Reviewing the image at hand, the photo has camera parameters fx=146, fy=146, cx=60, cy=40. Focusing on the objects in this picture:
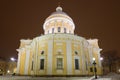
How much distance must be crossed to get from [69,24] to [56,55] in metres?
12.2

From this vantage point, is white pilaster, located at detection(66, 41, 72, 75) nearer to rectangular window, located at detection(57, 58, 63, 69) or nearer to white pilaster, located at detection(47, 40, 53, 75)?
rectangular window, located at detection(57, 58, 63, 69)

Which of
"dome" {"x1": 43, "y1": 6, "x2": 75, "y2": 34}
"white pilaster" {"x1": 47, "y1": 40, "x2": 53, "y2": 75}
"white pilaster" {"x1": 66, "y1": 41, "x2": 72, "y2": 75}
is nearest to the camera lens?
"white pilaster" {"x1": 47, "y1": 40, "x2": 53, "y2": 75}

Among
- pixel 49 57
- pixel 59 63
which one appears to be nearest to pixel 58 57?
pixel 59 63

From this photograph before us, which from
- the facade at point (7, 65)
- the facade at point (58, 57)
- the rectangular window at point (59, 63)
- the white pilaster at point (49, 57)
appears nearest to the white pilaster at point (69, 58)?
the facade at point (58, 57)

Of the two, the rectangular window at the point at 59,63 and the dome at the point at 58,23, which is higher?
the dome at the point at 58,23

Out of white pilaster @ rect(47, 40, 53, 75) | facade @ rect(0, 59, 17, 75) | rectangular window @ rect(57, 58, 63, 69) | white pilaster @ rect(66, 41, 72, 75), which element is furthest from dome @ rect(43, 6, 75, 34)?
facade @ rect(0, 59, 17, 75)

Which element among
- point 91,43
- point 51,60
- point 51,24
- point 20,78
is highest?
point 51,24

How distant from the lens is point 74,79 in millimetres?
22203

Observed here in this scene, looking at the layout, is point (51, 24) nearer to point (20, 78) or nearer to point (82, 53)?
point (82, 53)

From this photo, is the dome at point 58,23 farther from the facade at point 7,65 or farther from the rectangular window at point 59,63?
the facade at point 7,65

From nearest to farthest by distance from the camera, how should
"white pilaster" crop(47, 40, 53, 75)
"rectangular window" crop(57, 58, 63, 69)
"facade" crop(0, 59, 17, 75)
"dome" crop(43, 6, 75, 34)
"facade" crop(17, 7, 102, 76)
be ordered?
"white pilaster" crop(47, 40, 53, 75) < "facade" crop(17, 7, 102, 76) < "rectangular window" crop(57, 58, 63, 69) < "dome" crop(43, 6, 75, 34) < "facade" crop(0, 59, 17, 75)

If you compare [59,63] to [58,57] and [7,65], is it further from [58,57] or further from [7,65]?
[7,65]

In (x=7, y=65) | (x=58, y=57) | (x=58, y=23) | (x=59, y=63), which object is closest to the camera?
(x=59, y=63)

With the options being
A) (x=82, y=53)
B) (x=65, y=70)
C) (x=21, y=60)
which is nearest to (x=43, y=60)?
(x=65, y=70)
